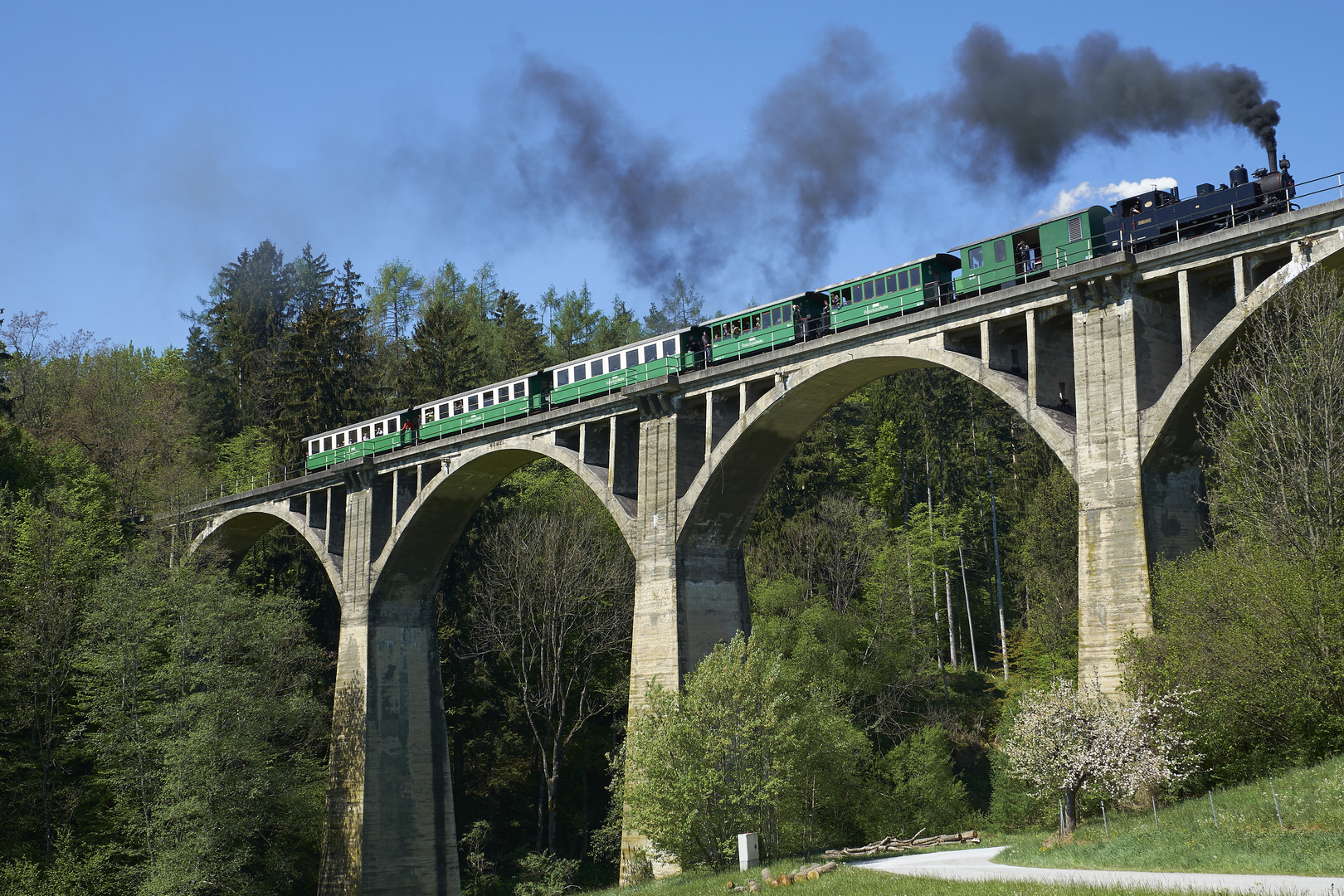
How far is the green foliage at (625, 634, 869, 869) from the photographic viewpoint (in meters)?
25.8

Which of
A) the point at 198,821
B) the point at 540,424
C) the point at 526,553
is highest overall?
the point at 540,424

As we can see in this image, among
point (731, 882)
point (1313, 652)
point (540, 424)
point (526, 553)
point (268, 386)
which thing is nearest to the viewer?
point (1313, 652)

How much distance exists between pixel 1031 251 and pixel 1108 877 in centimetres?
1569

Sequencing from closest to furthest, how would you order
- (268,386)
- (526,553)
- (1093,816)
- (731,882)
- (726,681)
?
1. (731,882)
2. (1093,816)
3. (726,681)
4. (526,553)
5. (268,386)

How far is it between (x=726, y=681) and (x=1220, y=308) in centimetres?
1335

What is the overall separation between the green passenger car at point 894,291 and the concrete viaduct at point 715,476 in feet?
3.16

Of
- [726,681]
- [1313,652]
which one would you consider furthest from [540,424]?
[1313,652]

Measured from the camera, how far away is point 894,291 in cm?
3056

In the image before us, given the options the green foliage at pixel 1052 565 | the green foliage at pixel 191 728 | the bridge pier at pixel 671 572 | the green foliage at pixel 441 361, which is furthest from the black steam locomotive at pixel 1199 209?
the green foliage at pixel 441 361

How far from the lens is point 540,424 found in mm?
40000

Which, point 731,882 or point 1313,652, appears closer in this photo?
point 1313,652

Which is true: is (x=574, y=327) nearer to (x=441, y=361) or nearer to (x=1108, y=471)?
(x=441, y=361)

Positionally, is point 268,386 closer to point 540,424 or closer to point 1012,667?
point 540,424

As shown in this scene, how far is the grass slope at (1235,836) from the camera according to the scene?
15867 millimetres
